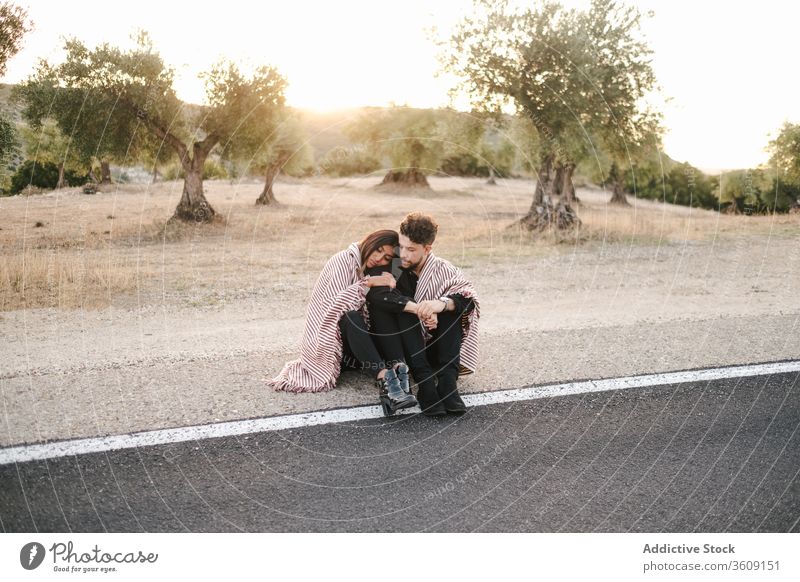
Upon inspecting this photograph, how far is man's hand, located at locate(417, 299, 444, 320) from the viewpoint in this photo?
4652mm

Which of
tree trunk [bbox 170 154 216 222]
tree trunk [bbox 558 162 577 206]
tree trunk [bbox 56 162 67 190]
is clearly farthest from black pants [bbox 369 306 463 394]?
tree trunk [bbox 558 162 577 206]

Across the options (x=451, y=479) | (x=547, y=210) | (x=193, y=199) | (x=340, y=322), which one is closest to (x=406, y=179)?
(x=547, y=210)

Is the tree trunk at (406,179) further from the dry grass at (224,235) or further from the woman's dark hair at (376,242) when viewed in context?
the woman's dark hair at (376,242)

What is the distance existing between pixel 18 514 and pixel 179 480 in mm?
714

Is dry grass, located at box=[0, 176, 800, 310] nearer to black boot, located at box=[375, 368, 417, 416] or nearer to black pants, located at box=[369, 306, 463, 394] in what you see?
black pants, located at box=[369, 306, 463, 394]

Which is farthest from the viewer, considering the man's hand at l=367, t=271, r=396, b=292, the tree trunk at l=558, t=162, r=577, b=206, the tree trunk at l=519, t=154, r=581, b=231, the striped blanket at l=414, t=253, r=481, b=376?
Answer: the tree trunk at l=558, t=162, r=577, b=206

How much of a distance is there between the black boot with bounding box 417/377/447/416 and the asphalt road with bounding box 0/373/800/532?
11 centimetres

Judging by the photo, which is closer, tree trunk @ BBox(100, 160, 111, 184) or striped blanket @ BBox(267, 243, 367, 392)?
striped blanket @ BBox(267, 243, 367, 392)

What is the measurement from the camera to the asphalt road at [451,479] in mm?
3180

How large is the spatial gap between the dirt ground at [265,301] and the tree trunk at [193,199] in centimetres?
54

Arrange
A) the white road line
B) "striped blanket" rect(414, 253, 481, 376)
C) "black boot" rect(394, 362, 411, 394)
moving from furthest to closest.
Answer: "striped blanket" rect(414, 253, 481, 376), "black boot" rect(394, 362, 411, 394), the white road line

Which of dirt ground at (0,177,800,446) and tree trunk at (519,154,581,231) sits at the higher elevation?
tree trunk at (519,154,581,231)

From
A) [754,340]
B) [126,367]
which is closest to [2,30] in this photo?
[126,367]

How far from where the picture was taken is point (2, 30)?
759 centimetres
